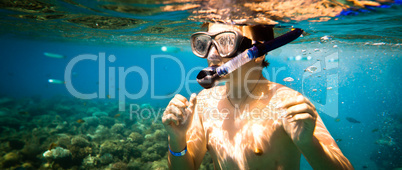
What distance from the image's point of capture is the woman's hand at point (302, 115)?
1.31m

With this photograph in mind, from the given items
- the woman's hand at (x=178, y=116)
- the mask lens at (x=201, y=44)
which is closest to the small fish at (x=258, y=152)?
the woman's hand at (x=178, y=116)

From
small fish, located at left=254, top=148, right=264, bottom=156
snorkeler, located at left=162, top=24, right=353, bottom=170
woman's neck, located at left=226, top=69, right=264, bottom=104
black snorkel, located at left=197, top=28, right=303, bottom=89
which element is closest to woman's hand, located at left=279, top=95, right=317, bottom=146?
snorkeler, located at left=162, top=24, right=353, bottom=170

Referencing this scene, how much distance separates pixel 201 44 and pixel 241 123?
4.03 feet

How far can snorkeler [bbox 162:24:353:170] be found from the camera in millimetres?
1823

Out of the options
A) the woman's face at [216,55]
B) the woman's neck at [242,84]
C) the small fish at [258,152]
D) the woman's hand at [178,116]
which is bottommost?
the small fish at [258,152]

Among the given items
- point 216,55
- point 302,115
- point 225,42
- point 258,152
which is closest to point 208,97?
point 216,55

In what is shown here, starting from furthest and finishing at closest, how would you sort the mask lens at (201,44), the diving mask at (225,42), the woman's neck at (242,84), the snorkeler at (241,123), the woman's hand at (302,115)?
the mask lens at (201,44) → the woman's neck at (242,84) → the diving mask at (225,42) → the snorkeler at (241,123) → the woman's hand at (302,115)

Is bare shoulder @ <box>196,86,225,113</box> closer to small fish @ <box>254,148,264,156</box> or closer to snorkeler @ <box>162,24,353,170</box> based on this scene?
snorkeler @ <box>162,24,353,170</box>

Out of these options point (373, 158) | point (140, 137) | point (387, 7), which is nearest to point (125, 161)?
point (140, 137)

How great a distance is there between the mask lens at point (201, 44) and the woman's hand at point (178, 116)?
0.79m

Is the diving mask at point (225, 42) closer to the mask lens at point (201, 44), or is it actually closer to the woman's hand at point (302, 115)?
the mask lens at point (201, 44)

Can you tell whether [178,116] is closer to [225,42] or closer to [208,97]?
[208,97]

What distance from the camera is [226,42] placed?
2301mm

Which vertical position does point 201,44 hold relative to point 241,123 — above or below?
above
